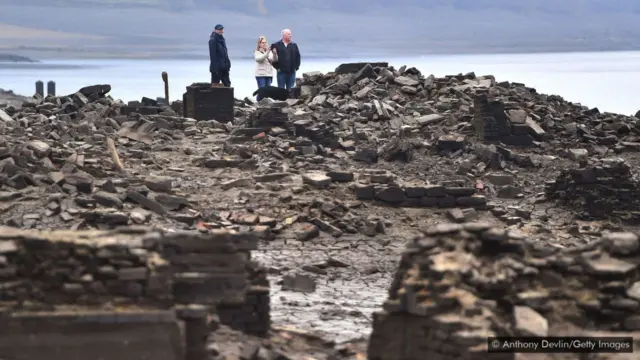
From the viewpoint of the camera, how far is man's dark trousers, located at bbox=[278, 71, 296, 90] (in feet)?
92.2

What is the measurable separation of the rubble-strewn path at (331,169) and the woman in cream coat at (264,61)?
0.85 m

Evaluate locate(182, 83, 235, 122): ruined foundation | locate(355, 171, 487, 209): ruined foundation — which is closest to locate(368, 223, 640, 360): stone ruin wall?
locate(355, 171, 487, 209): ruined foundation

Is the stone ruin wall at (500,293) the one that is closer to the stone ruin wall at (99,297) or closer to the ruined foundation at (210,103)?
the stone ruin wall at (99,297)

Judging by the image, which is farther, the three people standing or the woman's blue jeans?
the woman's blue jeans

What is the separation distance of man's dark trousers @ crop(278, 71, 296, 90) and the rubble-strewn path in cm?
34

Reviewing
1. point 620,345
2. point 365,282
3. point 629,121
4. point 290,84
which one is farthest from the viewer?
point 290,84

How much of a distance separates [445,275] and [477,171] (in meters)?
12.3

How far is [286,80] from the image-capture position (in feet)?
92.6

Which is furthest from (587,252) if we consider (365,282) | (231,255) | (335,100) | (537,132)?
(335,100)

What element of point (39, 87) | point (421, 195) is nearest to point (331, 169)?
point (421, 195)

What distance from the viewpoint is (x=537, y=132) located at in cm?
2456

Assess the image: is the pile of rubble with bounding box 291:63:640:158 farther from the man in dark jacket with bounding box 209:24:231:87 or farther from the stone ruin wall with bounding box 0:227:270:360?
the stone ruin wall with bounding box 0:227:270:360

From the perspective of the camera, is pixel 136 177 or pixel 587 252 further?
pixel 136 177

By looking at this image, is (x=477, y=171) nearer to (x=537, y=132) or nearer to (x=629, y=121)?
(x=537, y=132)
